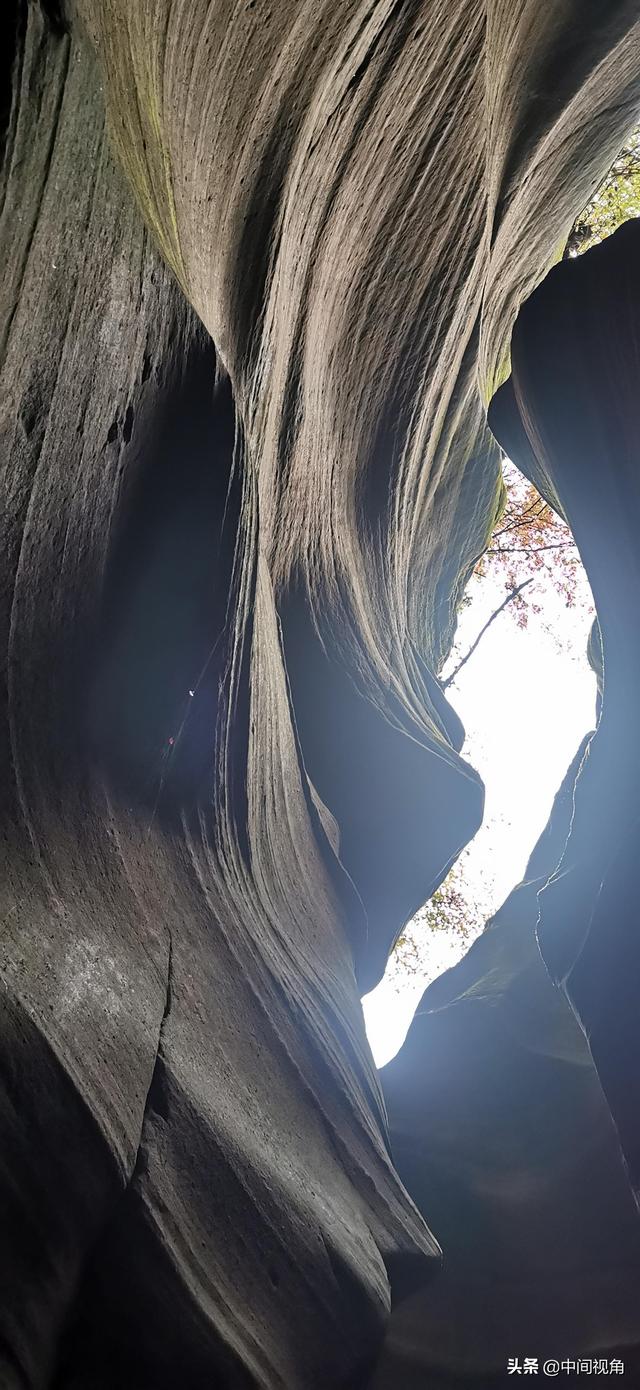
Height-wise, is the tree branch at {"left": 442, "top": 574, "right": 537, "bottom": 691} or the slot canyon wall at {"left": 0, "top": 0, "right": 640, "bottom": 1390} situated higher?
the tree branch at {"left": 442, "top": 574, "right": 537, "bottom": 691}

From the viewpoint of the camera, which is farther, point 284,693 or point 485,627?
point 485,627

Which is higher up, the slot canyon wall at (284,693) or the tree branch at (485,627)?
the tree branch at (485,627)

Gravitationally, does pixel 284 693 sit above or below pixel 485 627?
below

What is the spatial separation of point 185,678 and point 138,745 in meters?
0.38

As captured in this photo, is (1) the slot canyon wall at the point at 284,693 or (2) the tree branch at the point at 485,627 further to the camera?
(2) the tree branch at the point at 485,627

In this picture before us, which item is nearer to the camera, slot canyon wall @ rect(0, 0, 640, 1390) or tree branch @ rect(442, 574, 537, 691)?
slot canyon wall @ rect(0, 0, 640, 1390)

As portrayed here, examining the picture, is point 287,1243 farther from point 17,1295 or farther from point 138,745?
point 138,745

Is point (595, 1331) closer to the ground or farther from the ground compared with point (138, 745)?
closer to the ground

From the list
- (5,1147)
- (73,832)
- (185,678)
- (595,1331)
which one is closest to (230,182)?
(185,678)

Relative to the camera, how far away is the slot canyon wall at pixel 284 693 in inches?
117

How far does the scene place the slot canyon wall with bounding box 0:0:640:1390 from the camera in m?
2.96

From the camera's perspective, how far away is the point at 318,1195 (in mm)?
4234

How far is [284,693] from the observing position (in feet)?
21.0

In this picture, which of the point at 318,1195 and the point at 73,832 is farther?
the point at 318,1195
